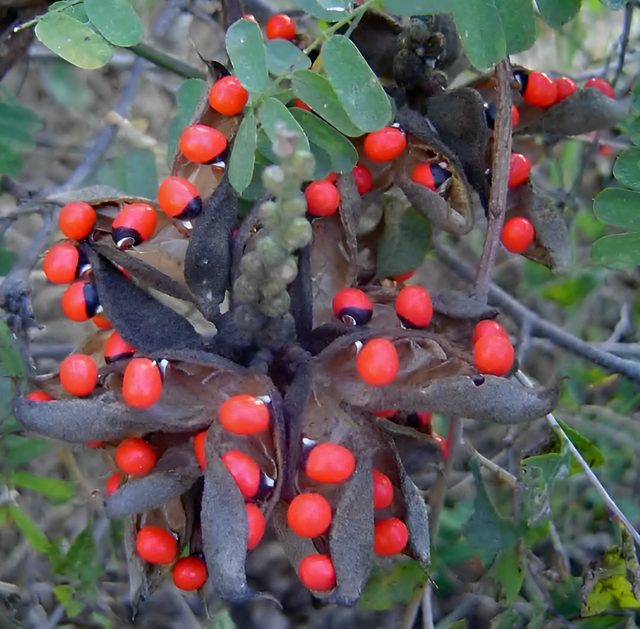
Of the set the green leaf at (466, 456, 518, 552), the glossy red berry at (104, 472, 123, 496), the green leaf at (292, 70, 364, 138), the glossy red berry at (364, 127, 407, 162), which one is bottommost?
the green leaf at (466, 456, 518, 552)

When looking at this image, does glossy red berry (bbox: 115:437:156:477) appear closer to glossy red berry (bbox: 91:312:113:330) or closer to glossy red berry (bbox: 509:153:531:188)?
glossy red berry (bbox: 91:312:113:330)

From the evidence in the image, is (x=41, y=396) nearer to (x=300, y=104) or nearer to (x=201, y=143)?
(x=201, y=143)

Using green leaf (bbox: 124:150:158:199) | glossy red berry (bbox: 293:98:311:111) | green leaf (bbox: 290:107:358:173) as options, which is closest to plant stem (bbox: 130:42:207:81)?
green leaf (bbox: 124:150:158:199)

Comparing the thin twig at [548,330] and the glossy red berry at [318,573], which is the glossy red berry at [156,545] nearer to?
the glossy red berry at [318,573]

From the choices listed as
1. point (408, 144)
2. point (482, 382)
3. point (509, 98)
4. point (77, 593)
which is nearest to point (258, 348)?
point (482, 382)

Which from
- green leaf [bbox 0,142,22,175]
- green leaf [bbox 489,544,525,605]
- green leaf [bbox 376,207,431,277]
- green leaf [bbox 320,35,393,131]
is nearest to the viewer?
green leaf [bbox 320,35,393,131]

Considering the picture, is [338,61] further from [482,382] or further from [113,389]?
[113,389]

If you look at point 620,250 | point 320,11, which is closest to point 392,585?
point 620,250

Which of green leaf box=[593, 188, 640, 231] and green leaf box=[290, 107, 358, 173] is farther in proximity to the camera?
green leaf box=[593, 188, 640, 231]

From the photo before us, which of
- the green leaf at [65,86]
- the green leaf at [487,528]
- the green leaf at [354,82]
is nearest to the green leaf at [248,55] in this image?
the green leaf at [354,82]
